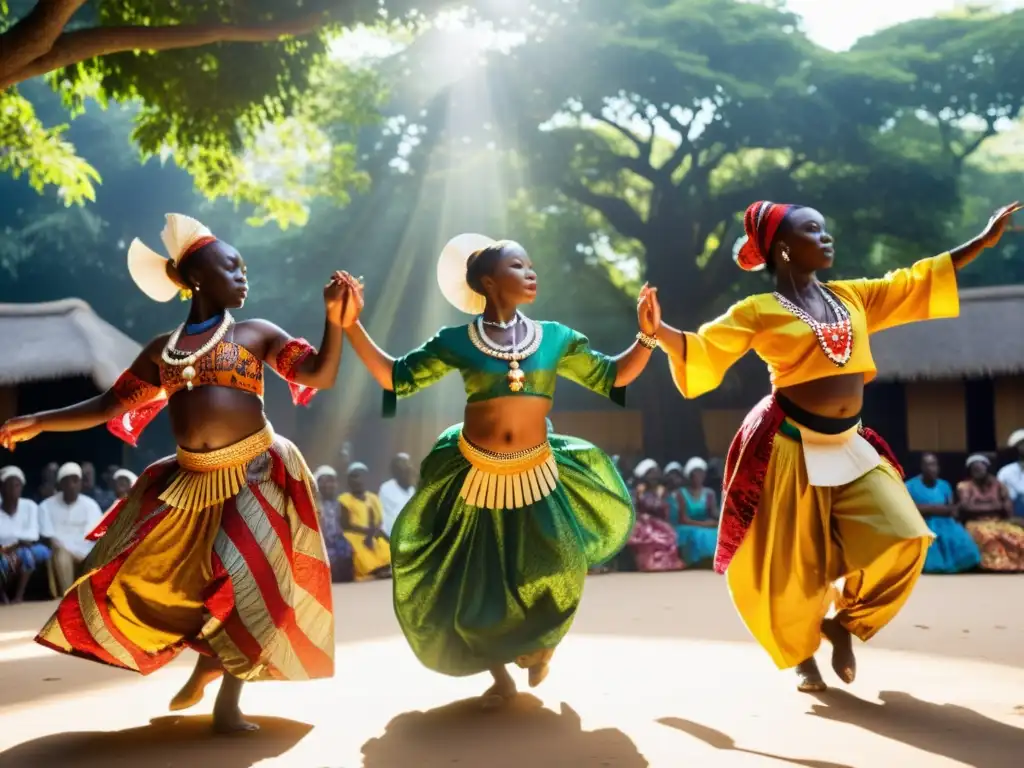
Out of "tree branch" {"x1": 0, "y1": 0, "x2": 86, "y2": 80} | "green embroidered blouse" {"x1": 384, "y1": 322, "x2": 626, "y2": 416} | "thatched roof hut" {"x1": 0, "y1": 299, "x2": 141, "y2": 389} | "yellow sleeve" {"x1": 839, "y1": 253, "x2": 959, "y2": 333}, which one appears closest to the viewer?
"green embroidered blouse" {"x1": 384, "y1": 322, "x2": 626, "y2": 416}

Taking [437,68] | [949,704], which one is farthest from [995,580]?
[437,68]

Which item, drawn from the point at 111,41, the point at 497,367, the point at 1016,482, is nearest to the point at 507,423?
the point at 497,367

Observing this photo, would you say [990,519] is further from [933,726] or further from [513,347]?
[513,347]

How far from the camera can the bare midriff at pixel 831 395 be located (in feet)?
18.2

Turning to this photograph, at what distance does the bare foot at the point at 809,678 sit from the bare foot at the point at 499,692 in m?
1.32

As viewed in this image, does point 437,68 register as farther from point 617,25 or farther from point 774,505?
point 774,505

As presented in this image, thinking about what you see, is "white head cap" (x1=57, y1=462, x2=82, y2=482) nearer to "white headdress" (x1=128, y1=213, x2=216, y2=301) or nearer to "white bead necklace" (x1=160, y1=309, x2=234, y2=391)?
"white headdress" (x1=128, y1=213, x2=216, y2=301)

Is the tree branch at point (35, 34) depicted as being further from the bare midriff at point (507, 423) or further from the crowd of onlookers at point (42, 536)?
the crowd of onlookers at point (42, 536)

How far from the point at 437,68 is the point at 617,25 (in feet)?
11.5

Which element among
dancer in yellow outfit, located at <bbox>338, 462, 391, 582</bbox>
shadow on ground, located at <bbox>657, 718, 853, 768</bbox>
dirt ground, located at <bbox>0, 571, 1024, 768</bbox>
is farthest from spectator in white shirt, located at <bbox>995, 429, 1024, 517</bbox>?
shadow on ground, located at <bbox>657, 718, 853, 768</bbox>

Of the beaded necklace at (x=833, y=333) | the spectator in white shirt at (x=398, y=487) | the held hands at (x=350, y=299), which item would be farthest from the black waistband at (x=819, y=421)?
the spectator in white shirt at (x=398, y=487)

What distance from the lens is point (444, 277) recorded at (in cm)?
592

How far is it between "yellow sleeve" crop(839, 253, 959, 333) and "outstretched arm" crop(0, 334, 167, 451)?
3232 mm

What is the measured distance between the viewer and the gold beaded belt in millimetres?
5453
